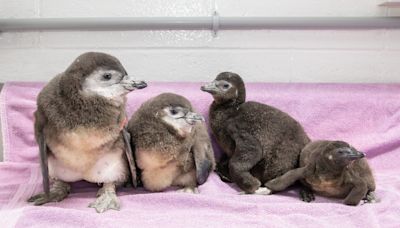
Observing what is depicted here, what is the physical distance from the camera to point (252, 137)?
159 cm

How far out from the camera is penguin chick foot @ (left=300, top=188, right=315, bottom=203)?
1.51m

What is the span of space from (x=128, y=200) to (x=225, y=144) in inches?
16.5

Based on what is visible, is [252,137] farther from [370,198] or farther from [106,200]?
[106,200]

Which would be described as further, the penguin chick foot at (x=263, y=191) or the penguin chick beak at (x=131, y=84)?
the penguin chick foot at (x=263, y=191)

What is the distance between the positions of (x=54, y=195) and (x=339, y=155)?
34.6 inches

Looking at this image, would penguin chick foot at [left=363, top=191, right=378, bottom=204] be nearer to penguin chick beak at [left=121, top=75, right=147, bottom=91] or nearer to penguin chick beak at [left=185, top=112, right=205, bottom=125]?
penguin chick beak at [left=185, top=112, right=205, bottom=125]

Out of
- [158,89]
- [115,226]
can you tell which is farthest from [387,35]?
[115,226]

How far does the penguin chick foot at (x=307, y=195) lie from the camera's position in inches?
59.5

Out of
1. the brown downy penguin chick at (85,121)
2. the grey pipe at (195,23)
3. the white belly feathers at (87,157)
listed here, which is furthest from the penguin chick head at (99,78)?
the grey pipe at (195,23)

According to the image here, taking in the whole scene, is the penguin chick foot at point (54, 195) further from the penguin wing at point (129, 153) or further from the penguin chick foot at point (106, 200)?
the penguin wing at point (129, 153)

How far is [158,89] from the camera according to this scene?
1.85 m

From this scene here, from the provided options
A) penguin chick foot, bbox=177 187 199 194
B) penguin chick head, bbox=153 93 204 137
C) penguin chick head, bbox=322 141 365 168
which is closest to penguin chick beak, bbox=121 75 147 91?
penguin chick head, bbox=153 93 204 137

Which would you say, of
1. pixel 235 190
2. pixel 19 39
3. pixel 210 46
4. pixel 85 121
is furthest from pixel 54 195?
pixel 210 46

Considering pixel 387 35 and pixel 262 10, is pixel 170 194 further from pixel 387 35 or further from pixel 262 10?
pixel 387 35
